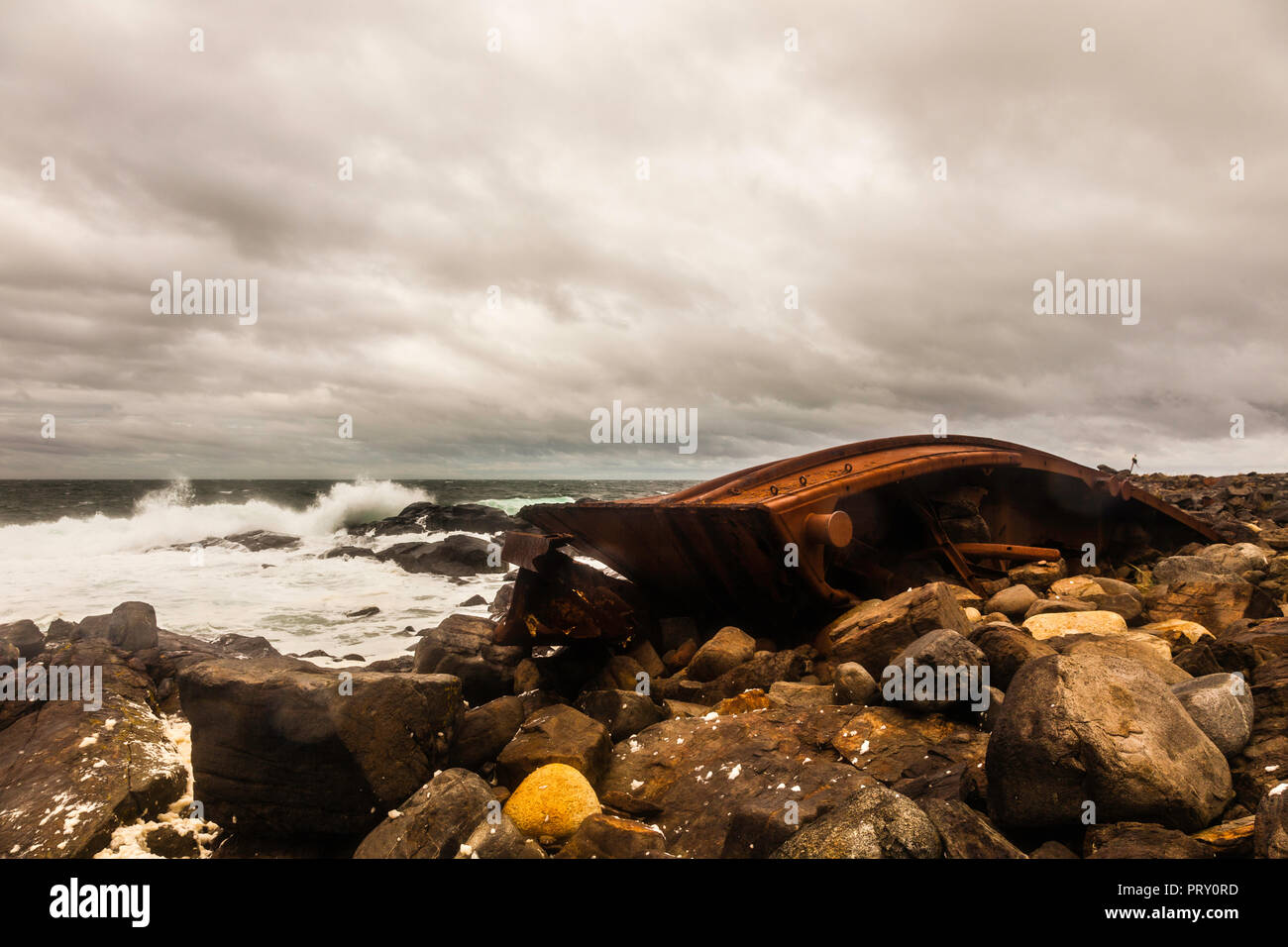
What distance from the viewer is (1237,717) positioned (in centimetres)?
247

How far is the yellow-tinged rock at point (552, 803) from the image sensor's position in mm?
2842

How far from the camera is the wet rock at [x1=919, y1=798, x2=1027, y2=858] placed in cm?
200

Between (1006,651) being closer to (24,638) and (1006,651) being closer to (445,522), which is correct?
(24,638)

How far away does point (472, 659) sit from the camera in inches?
189

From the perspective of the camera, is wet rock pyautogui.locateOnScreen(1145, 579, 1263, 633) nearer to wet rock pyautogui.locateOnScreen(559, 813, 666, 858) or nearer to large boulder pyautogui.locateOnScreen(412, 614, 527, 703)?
wet rock pyautogui.locateOnScreen(559, 813, 666, 858)

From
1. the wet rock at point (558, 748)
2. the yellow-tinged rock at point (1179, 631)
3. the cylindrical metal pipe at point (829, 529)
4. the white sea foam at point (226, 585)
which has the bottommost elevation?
the white sea foam at point (226, 585)

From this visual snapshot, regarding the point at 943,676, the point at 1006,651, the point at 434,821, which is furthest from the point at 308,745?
the point at 1006,651

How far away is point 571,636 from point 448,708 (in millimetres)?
1373

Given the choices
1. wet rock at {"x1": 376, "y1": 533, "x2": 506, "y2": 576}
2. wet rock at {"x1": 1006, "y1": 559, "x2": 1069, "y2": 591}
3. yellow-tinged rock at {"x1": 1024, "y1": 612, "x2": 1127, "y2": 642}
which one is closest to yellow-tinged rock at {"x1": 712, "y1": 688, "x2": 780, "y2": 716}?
yellow-tinged rock at {"x1": 1024, "y1": 612, "x2": 1127, "y2": 642}

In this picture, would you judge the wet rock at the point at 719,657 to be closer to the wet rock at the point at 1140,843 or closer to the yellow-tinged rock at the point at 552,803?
the yellow-tinged rock at the point at 552,803

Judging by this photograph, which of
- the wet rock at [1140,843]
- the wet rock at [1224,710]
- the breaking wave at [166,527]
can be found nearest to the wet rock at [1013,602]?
the wet rock at [1224,710]

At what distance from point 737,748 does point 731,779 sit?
0.23 metres

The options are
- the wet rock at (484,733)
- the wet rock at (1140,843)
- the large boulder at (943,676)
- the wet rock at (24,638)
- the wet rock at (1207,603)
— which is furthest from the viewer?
the wet rock at (24,638)
